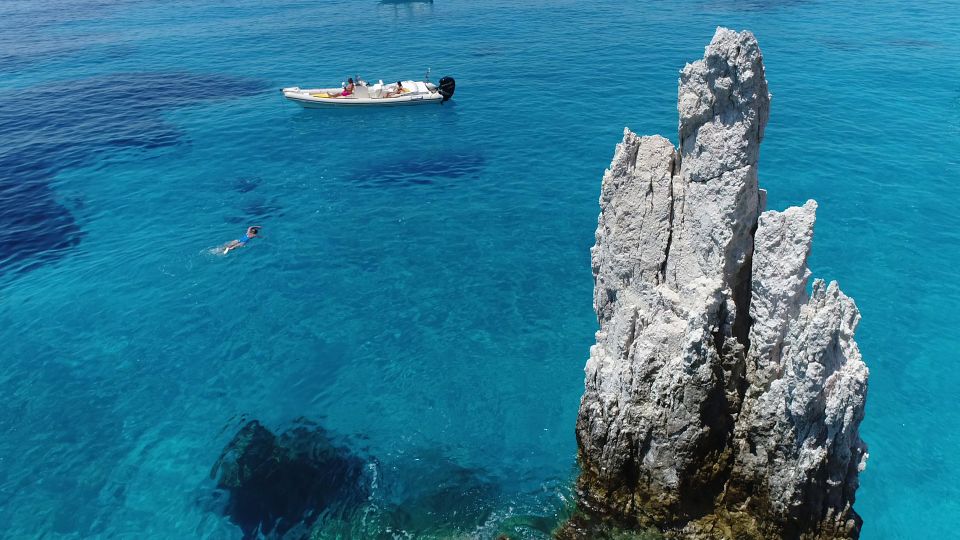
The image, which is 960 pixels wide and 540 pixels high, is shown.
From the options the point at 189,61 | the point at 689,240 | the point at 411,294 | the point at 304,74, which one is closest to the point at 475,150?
the point at 411,294

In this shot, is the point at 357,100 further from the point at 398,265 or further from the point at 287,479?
the point at 287,479

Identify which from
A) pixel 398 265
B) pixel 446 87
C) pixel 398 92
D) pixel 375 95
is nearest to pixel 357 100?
pixel 375 95

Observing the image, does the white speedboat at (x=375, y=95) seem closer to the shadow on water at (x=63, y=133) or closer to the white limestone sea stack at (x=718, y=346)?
the shadow on water at (x=63, y=133)

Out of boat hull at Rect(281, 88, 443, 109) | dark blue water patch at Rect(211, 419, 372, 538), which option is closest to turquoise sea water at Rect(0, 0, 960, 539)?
dark blue water patch at Rect(211, 419, 372, 538)

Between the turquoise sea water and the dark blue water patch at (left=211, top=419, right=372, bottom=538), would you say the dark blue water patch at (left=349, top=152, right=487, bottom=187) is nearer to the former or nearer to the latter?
the turquoise sea water

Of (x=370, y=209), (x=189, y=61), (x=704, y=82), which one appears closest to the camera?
(x=704, y=82)

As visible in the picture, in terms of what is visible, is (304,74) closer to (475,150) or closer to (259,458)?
(475,150)
